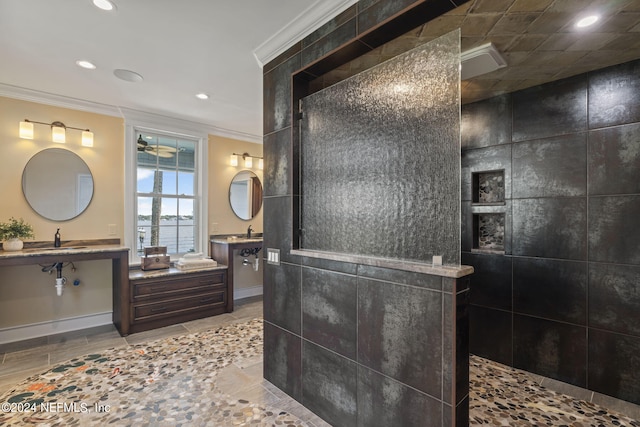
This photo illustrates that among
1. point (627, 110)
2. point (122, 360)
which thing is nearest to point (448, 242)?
point (627, 110)

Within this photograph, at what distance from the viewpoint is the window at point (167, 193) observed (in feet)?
13.7

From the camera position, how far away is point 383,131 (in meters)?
1.73

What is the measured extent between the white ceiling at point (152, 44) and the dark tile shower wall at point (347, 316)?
210mm

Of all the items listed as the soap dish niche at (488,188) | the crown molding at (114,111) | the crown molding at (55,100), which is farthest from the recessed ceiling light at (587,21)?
the crown molding at (55,100)

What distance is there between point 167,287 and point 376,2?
12.0ft

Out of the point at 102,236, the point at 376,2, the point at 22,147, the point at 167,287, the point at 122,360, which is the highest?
the point at 376,2

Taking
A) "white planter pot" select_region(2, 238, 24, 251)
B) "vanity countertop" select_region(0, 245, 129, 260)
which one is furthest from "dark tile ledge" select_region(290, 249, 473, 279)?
"white planter pot" select_region(2, 238, 24, 251)

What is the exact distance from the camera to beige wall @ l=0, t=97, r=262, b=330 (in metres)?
3.26

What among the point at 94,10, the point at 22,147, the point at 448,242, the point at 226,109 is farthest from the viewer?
the point at 226,109

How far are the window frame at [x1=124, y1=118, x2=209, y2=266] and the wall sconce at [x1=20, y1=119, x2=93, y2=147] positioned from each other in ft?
1.33

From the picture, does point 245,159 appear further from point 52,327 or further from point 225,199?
point 52,327

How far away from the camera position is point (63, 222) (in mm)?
3551

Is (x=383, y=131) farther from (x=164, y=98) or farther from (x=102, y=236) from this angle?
(x=102, y=236)

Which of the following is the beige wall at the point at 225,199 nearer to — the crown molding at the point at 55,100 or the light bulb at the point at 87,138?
the crown molding at the point at 55,100
